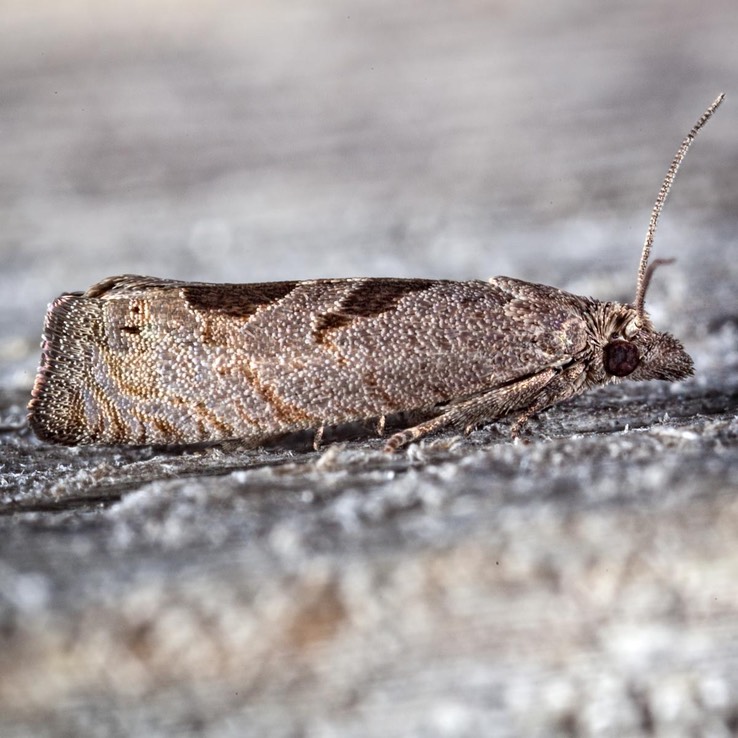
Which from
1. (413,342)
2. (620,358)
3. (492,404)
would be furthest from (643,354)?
(413,342)

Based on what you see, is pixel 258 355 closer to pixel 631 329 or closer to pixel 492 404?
pixel 492 404

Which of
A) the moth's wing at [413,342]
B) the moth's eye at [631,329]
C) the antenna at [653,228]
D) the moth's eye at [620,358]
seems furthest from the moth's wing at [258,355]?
the antenna at [653,228]

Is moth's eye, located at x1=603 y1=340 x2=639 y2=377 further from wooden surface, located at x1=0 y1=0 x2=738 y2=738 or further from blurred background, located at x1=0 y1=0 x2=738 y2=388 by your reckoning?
blurred background, located at x1=0 y1=0 x2=738 y2=388

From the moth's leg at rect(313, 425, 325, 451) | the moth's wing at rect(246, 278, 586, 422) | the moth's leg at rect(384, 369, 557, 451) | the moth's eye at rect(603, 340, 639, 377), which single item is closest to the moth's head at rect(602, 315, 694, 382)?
the moth's eye at rect(603, 340, 639, 377)

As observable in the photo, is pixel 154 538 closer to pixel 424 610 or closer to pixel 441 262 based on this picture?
pixel 424 610

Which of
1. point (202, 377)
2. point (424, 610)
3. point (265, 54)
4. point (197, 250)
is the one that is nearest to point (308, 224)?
point (197, 250)

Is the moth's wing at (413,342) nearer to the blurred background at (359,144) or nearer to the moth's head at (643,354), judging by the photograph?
the moth's head at (643,354)
